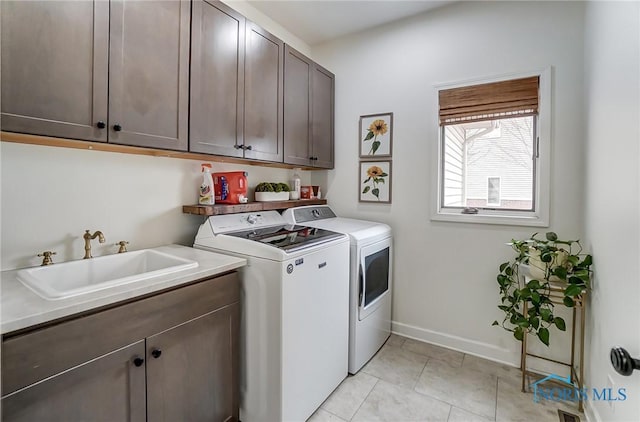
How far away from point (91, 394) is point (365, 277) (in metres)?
1.57

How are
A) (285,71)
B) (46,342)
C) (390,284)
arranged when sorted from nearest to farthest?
(46,342), (285,71), (390,284)

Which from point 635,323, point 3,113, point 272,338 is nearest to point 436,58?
point 635,323

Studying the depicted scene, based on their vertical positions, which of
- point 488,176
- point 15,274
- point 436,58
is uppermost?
point 436,58

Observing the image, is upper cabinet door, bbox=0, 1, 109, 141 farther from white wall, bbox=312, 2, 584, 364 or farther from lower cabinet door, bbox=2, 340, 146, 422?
white wall, bbox=312, 2, 584, 364

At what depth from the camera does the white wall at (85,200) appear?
1286mm

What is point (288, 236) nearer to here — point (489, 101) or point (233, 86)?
point (233, 86)

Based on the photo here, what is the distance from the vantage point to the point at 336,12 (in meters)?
2.45

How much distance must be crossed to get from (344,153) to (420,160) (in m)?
0.72

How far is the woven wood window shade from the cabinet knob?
1904 millimetres

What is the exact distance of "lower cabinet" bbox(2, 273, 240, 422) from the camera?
0.88m

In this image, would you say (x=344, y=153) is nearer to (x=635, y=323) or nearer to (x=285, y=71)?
(x=285, y=71)

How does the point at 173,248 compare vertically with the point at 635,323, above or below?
above

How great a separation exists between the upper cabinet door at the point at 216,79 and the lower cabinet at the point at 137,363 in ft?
2.68

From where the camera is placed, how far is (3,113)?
101cm
